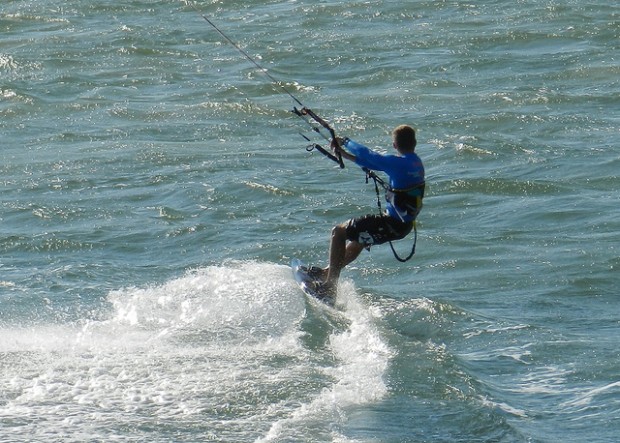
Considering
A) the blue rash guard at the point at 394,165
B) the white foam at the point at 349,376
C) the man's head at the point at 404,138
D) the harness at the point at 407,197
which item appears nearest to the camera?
the white foam at the point at 349,376

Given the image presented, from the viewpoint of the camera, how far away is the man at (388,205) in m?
10.7

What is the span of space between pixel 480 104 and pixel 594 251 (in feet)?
23.2

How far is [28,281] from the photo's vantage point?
13.3m

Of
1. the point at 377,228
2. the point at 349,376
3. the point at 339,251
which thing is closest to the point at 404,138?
the point at 377,228

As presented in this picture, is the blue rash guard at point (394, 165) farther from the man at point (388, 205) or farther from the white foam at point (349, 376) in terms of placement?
the white foam at point (349, 376)

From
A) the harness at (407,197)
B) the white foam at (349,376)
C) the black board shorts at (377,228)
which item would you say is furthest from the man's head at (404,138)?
the white foam at (349,376)

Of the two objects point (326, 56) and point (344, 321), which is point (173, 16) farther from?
point (344, 321)

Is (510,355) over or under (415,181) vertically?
under

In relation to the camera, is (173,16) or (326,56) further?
(173,16)

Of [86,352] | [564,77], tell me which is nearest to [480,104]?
[564,77]

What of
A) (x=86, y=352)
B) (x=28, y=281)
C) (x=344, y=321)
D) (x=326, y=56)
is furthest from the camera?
(x=326, y=56)

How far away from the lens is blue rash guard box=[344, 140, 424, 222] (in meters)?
10.6

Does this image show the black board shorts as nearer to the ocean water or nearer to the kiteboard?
the kiteboard

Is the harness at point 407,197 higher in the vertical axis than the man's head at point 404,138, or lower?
lower
